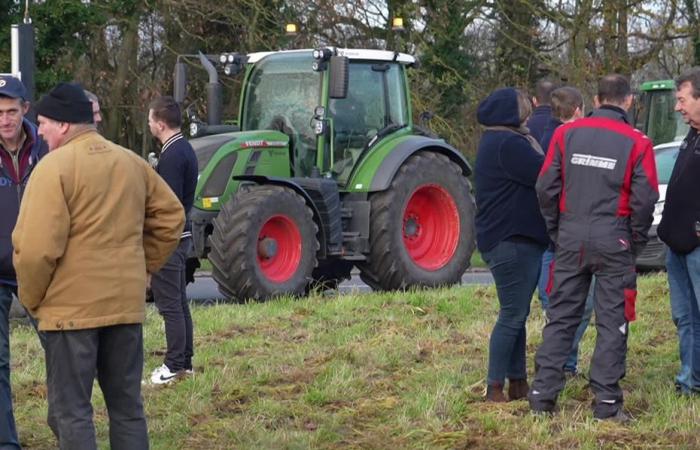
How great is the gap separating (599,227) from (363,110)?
703cm

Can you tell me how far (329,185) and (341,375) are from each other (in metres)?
5.01

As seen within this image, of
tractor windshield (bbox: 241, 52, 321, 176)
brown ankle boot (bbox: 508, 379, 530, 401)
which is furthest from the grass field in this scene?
tractor windshield (bbox: 241, 52, 321, 176)

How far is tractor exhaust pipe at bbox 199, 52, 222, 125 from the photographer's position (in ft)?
43.3

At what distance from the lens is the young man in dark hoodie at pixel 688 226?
7.17 metres

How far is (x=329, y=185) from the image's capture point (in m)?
12.9

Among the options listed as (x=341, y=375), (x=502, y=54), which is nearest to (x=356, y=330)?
(x=341, y=375)

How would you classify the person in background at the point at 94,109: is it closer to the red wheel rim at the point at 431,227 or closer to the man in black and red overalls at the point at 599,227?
the man in black and red overalls at the point at 599,227

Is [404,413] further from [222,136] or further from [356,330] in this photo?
[222,136]

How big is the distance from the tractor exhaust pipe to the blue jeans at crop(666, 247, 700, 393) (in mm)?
6663

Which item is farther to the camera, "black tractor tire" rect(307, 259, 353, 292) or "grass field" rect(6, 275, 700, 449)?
"black tractor tire" rect(307, 259, 353, 292)

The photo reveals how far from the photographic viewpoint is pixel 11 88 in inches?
250

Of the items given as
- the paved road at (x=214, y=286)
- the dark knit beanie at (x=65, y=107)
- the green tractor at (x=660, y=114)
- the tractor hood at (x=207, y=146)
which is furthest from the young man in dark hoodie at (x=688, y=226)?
the green tractor at (x=660, y=114)

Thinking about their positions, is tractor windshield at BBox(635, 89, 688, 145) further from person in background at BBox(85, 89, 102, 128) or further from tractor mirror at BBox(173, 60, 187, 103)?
person in background at BBox(85, 89, 102, 128)

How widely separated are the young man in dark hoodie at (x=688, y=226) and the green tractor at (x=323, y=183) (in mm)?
5371
